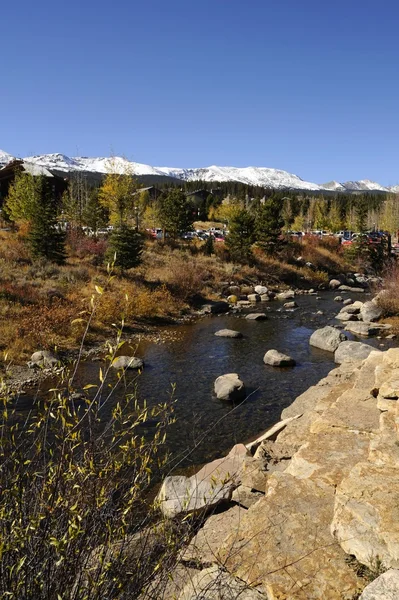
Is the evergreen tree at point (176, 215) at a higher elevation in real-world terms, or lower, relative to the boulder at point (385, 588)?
higher

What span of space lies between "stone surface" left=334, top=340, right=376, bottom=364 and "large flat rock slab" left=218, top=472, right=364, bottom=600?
1278 cm

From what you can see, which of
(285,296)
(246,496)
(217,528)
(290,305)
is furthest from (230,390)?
(285,296)

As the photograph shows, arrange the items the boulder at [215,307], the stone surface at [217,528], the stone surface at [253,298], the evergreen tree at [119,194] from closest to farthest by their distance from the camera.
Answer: the stone surface at [217,528], the boulder at [215,307], the stone surface at [253,298], the evergreen tree at [119,194]

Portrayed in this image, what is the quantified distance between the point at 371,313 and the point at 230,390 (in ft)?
54.1

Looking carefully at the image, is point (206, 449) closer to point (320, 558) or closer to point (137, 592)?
point (320, 558)

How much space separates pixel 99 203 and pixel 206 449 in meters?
38.8

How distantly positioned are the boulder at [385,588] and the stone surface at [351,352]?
14914 mm

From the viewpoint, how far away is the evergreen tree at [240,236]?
1764 inches

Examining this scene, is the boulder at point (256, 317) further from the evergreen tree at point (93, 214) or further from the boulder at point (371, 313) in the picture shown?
the evergreen tree at point (93, 214)

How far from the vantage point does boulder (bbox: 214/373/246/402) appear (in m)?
14.8

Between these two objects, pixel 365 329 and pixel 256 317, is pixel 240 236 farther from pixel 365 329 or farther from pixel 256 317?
pixel 365 329

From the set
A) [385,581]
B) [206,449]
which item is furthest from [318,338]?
[385,581]

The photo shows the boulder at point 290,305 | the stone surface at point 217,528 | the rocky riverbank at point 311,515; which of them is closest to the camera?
the rocky riverbank at point 311,515

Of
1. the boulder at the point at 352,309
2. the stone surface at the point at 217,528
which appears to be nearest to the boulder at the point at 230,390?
the stone surface at the point at 217,528
